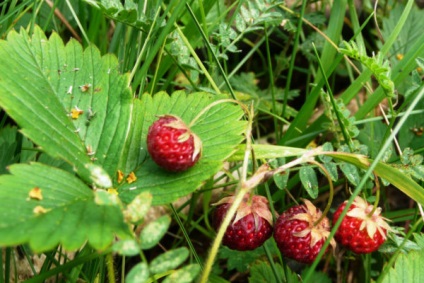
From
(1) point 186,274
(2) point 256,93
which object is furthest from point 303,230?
(2) point 256,93

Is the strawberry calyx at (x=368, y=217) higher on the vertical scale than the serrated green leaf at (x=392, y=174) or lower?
lower

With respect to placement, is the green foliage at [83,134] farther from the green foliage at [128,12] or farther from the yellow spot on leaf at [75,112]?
the green foliage at [128,12]

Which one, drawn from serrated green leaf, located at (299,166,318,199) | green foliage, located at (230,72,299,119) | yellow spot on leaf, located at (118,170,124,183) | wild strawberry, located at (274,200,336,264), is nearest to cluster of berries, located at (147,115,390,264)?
wild strawberry, located at (274,200,336,264)

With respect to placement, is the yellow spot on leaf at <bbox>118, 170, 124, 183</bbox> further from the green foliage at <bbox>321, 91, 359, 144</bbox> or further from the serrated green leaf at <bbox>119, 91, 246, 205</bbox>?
the green foliage at <bbox>321, 91, 359, 144</bbox>

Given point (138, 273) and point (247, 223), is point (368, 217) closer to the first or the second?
point (247, 223)

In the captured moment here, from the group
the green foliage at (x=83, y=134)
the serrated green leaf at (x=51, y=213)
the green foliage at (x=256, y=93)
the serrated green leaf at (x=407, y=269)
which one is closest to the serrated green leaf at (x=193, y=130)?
the green foliage at (x=83, y=134)

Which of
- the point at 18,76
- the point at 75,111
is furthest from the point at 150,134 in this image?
the point at 18,76

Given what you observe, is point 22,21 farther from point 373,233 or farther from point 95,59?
point 373,233
